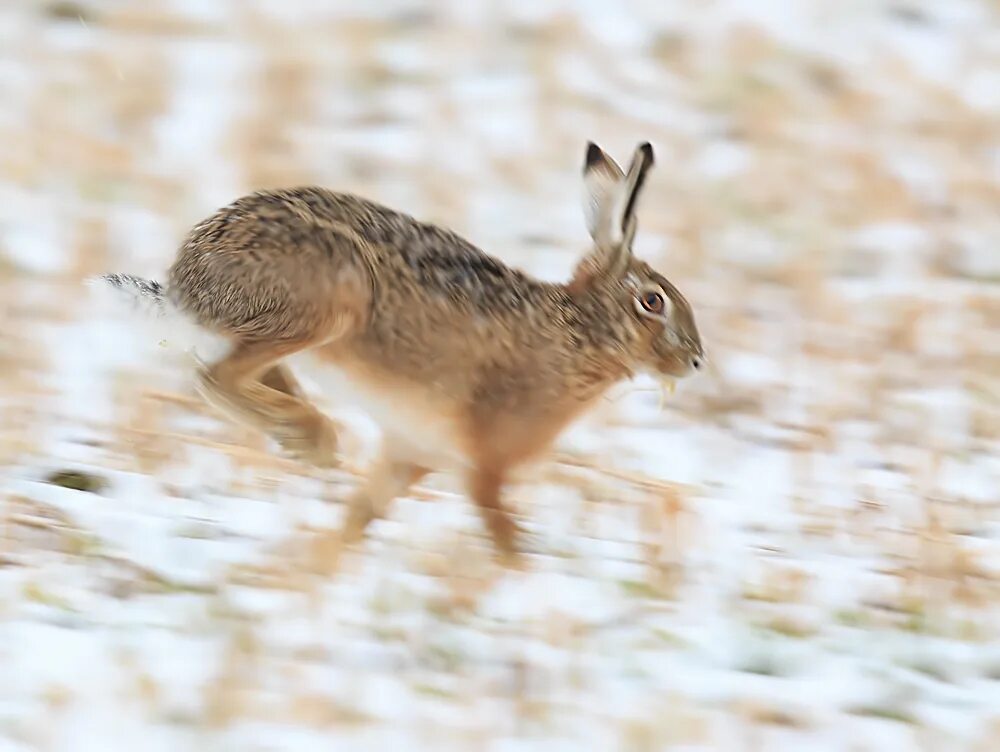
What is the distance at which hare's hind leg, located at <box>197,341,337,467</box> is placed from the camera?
3.87m

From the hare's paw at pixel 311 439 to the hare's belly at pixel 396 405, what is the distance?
0.08 meters

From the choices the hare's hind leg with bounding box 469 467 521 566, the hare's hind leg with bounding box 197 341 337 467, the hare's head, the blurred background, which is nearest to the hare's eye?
the hare's head

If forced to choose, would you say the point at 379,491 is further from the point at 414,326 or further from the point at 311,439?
the point at 414,326

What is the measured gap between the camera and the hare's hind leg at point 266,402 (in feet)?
12.7

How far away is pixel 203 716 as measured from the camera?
3291 millimetres

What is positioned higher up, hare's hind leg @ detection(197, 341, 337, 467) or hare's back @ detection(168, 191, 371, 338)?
hare's back @ detection(168, 191, 371, 338)

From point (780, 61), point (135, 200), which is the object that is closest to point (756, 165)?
point (780, 61)

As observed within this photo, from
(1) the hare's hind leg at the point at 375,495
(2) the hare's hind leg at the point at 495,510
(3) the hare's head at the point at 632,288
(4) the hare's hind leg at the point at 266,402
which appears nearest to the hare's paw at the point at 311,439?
(4) the hare's hind leg at the point at 266,402

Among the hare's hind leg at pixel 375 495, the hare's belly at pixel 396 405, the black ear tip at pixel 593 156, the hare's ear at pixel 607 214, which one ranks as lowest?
the hare's hind leg at pixel 375 495

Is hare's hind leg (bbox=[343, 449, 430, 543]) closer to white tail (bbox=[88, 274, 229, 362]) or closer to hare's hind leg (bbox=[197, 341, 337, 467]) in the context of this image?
hare's hind leg (bbox=[197, 341, 337, 467])

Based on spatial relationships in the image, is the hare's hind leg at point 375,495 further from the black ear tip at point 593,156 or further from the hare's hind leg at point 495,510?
the black ear tip at point 593,156

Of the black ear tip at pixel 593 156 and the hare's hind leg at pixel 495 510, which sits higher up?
the black ear tip at pixel 593 156

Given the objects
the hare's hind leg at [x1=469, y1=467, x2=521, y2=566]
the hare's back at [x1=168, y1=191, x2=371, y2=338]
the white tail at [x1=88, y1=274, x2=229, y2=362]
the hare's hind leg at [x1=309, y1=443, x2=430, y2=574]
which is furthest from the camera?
the hare's hind leg at [x1=309, y1=443, x2=430, y2=574]

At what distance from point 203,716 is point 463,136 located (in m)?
6.11
